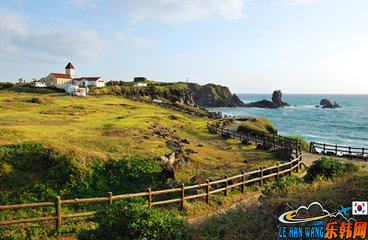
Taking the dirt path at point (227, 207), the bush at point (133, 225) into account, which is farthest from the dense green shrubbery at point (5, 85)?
the bush at point (133, 225)

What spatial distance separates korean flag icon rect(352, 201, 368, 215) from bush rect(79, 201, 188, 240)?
547cm

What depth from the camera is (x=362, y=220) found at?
7426 millimetres

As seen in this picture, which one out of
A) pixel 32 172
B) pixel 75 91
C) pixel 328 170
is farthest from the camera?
pixel 75 91

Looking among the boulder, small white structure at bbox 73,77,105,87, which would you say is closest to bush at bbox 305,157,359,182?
the boulder

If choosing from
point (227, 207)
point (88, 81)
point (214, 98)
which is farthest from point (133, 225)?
point (214, 98)

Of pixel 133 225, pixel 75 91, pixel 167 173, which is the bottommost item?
pixel 167 173

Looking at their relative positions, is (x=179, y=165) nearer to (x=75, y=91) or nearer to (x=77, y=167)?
(x=77, y=167)

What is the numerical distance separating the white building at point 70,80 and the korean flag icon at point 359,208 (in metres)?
99.1

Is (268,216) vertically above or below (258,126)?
above

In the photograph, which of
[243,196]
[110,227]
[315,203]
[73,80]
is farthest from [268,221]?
[73,80]

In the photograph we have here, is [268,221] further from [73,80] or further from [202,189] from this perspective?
[73,80]

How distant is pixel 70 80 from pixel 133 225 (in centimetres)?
10353

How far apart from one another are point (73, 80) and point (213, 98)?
106m

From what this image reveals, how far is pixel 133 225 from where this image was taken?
24.8 ft
